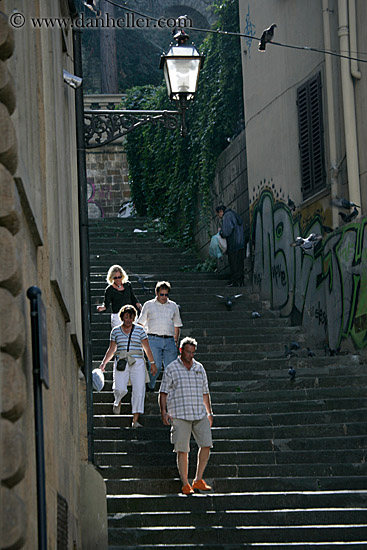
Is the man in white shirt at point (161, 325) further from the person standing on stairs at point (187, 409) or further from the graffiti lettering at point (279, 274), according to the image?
the graffiti lettering at point (279, 274)

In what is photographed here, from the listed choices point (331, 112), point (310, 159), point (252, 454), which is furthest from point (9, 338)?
point (310, 159)

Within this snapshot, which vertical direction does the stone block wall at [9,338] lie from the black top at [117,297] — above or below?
below

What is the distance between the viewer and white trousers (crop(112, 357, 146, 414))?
13203mm

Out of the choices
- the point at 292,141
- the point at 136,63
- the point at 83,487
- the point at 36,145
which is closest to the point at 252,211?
the point at 292,141

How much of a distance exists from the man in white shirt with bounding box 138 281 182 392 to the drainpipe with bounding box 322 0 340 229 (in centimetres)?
387

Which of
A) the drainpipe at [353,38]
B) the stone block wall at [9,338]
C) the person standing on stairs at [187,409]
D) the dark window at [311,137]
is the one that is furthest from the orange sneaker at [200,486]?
the drainpipe at [353,38]

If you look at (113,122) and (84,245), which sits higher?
(113,122)

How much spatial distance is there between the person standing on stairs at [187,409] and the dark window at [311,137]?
6.59 meters

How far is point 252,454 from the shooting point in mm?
12344

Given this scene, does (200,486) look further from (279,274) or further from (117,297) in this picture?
(279,274)

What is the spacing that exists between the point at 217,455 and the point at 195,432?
69 cm

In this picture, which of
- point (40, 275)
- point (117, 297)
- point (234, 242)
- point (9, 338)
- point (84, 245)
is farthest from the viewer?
point (234, 242)

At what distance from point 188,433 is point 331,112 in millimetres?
7399

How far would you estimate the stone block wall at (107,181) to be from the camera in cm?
3484
